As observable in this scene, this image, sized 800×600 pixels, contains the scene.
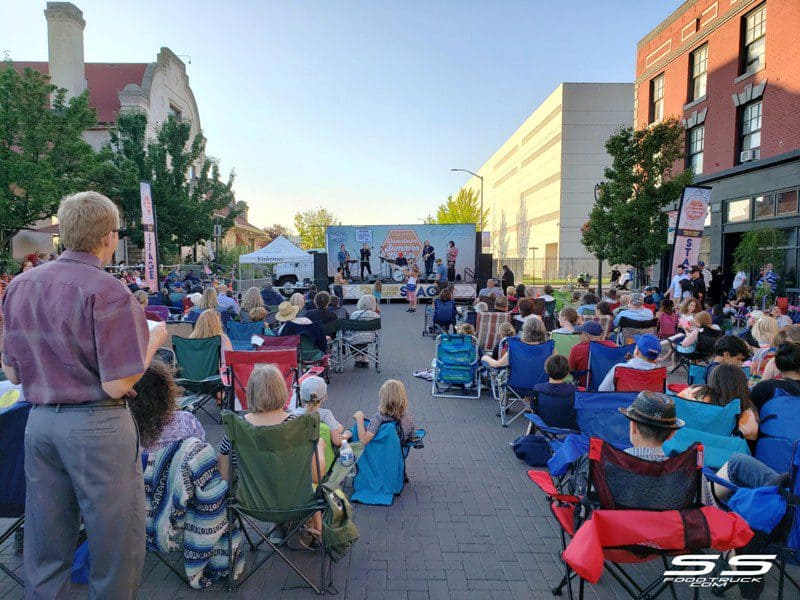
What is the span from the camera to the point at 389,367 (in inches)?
376

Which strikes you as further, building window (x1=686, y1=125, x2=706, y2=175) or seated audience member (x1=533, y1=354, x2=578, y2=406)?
building window (x1=686, y1=125, x2=706, y2=175)

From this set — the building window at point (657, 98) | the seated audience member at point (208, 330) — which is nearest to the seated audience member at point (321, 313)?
the seated audience member at point (208, 330)

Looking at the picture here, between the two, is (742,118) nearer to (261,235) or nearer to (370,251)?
(370,251)

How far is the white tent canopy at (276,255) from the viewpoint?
20.4m

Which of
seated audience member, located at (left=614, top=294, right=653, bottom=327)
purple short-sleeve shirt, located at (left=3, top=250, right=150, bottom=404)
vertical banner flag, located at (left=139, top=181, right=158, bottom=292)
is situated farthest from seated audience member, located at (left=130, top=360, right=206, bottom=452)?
vertical banner flag, located at (left=139, top=181, right=158, bottom=292)

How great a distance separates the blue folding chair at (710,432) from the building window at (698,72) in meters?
18.4

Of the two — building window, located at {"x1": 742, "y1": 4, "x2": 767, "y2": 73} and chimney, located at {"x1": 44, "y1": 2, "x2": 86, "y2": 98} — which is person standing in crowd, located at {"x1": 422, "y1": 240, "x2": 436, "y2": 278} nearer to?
building window, located at {"x1": 742, "y1": 4, "x2": 767, "y2": 73}

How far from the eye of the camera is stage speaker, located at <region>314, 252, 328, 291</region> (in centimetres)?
2266

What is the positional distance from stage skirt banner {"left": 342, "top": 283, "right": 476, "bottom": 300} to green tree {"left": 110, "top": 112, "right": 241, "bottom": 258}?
7933 mm

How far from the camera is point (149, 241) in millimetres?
14344

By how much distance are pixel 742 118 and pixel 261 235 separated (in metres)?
40.8

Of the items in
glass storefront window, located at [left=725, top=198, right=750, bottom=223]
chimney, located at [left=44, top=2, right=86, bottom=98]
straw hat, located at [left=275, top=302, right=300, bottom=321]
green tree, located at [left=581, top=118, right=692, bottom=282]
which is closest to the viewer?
straw hat, located at [left=275, top=302, right=300, bottom=321]

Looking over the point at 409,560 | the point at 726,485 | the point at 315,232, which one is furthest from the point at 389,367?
the point at 315,232

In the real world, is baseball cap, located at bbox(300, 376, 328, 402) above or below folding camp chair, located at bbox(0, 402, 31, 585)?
above
